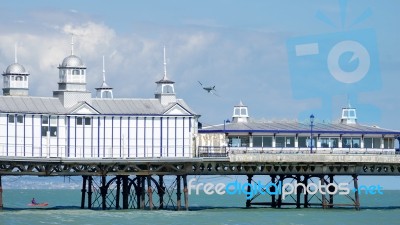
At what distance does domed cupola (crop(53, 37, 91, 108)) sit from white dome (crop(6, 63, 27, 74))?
9.22ft

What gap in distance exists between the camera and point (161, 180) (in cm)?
11362

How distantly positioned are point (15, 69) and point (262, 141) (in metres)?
20.4

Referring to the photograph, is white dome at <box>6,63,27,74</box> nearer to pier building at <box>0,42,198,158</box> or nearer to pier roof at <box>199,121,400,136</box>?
pier building at <box>0,42,198,158</box>

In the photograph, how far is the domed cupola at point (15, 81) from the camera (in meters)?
110

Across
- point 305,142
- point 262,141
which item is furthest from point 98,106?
point 305,142

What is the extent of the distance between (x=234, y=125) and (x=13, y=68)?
18.8 metres

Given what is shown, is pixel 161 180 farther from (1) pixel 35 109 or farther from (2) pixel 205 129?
(1) pixel 35 109

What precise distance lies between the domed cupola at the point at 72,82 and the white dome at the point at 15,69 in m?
2.81

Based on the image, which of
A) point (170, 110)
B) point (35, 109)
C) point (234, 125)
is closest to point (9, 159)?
point (35, 109)

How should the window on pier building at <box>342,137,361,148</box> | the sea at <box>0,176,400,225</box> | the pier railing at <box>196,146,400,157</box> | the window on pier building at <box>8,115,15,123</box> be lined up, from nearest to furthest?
the sea at <box>0,176,400,225</box>, the window on pier building at <box>8,115,15,123</box>, the pier railing at <box>196,146,400,157</box>, the window on pier building at <box>342,137,361,148</box>

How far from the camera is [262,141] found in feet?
378

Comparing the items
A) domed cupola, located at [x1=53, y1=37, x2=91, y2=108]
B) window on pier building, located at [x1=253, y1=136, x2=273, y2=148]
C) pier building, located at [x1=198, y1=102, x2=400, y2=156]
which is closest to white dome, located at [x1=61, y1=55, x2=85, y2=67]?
domed cupola, located at [x1=53, y1=37, x2=91, y2=108]

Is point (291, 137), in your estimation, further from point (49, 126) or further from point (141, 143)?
point (49, 126)

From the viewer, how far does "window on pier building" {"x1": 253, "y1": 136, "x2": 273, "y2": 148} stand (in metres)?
115
